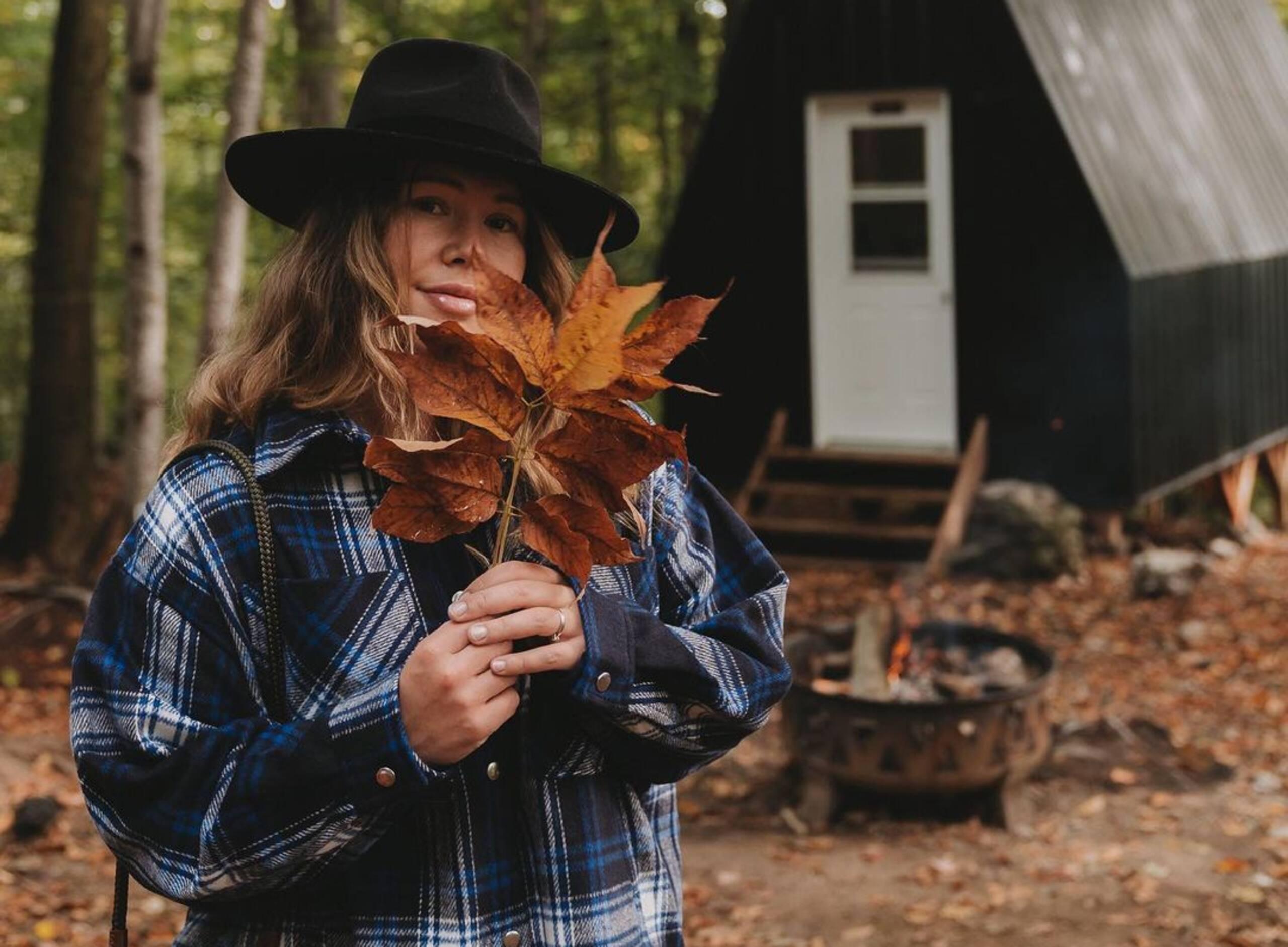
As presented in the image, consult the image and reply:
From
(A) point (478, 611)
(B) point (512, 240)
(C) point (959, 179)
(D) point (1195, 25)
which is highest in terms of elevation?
(D) point (1195, 25)

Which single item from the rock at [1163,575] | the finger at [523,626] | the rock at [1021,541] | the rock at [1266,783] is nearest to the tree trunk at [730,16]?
the rock at [1021,541]

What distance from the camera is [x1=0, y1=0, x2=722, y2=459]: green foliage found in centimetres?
1381

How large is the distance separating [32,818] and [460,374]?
4.96 m

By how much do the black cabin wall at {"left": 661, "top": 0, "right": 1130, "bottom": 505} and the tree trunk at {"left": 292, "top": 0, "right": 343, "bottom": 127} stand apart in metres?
3.01

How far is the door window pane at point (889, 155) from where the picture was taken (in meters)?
11.8

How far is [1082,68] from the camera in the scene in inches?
462

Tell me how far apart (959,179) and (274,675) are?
10.4 metres

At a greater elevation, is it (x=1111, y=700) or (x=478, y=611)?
(x=478, y=611)

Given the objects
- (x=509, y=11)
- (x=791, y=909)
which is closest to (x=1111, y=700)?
(x=791, y=909)

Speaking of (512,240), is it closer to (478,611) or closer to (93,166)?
(478,611)

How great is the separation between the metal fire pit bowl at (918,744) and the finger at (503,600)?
14.7ft

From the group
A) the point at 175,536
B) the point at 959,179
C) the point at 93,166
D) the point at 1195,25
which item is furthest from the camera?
the point at 1195,25

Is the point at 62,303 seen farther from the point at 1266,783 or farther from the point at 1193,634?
the point at 1266,783

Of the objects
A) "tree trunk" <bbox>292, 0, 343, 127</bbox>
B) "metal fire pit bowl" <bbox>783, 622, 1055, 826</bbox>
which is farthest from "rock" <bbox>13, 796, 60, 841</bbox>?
"tree trunk" <bbox>292, 0, 343, 127</bbox>
